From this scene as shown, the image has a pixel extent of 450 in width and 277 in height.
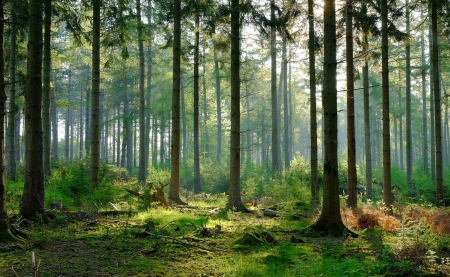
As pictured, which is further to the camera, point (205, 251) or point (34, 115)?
point (34, 115)

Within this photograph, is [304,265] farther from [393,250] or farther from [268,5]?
[268,5]

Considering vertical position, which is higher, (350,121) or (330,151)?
(350,121)

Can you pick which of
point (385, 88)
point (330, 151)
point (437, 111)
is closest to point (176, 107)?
point (330, 151)

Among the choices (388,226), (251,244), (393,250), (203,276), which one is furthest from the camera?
(388,226)

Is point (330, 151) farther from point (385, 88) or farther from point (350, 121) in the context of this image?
point (385, 88)

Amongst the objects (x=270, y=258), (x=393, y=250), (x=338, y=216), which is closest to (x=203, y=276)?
(x=270, y=258)

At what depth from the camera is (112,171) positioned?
65.7ft

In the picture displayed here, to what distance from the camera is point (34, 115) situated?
8273 mm

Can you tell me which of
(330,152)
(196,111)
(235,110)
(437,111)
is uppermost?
(196,111)

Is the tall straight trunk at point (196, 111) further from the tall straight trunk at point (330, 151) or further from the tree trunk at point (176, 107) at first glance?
the tall straight trunk at point (330, 151)

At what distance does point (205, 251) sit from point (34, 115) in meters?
4.99

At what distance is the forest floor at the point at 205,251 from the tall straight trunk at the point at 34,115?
476 millimetres

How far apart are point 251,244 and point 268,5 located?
360 inches

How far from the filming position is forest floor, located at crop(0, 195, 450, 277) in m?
5.00
